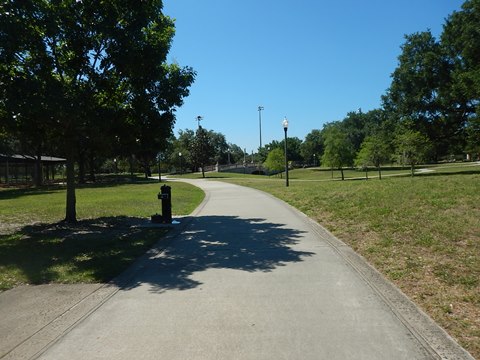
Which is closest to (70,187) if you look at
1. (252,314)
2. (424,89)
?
(252,314)

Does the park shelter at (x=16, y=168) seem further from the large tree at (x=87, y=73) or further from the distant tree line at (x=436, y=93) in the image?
the distant tree line at (x=436, y=93)

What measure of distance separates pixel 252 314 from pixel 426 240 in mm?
4748

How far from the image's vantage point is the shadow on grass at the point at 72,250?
706 cm

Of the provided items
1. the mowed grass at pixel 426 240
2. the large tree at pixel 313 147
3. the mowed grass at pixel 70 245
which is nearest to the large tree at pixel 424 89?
the mowed grass at pixel 426 240

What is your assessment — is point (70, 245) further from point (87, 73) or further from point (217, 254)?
point (87, 73)

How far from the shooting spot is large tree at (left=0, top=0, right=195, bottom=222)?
9422mm

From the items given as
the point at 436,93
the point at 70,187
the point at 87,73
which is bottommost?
the point at 70,187

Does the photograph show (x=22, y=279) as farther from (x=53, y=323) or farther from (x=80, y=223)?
(x=80, y=223)

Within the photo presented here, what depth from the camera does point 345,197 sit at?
15789mm

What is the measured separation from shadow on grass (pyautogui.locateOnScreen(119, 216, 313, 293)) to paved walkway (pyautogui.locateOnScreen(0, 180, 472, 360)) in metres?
0.03

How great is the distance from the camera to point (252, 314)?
199 inches

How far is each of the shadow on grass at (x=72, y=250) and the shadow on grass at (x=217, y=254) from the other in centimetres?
60

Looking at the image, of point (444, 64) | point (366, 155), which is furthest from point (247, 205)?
point (366, 155)

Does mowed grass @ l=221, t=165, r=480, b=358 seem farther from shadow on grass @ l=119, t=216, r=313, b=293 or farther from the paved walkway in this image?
shadow on grass @ l=119, t=216, r=313, b=293
